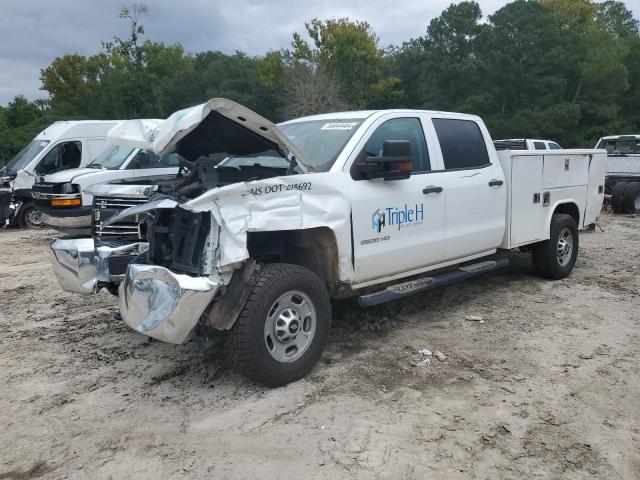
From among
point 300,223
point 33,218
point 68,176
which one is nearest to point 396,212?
point 300,223

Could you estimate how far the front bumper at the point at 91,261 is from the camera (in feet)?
14.9

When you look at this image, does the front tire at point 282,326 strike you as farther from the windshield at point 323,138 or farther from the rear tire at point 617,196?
the rear tire at point 617,196

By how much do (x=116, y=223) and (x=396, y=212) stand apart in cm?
257

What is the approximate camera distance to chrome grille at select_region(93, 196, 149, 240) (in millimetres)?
4965

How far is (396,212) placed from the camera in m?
4.90

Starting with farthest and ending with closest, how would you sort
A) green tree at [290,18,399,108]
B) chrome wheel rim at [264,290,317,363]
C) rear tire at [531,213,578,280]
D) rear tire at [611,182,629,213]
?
green tree at [290,18,399,108] → rear tire at [611,182,629,213] → rear tire at [531,213,578,280] → chrome wheel rim at [264,290,317,363]

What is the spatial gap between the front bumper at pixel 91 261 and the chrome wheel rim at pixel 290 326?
131cm

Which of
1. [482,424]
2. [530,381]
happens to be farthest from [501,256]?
[482,424]

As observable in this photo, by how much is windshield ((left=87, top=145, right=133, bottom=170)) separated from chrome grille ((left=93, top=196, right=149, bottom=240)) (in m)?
5.17

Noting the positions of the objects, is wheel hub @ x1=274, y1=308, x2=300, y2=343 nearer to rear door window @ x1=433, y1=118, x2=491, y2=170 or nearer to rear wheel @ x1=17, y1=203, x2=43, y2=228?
rear door window @ x1=433, y1=118, x2=491, y2=170

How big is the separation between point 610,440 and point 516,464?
0.71m

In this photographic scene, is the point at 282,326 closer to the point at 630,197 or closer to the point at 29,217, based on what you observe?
the point at 29,217

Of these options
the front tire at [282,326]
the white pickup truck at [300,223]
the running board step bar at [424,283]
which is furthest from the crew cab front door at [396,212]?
the front tire at [282,326]

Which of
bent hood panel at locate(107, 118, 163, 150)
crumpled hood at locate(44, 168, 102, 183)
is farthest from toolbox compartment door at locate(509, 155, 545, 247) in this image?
crumpled hood at locate(44, 168, 102, 183)
